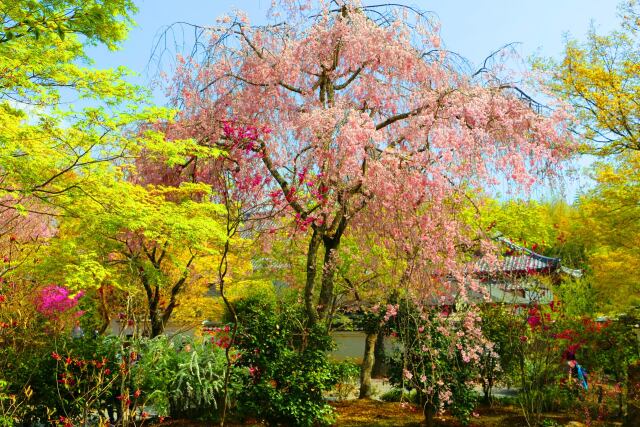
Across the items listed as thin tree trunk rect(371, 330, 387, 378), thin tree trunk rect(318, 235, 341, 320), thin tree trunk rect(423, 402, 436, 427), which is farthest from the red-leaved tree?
thin tree trunk rect(371, 330, 387, 378)

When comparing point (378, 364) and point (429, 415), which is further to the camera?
point (378, 364)

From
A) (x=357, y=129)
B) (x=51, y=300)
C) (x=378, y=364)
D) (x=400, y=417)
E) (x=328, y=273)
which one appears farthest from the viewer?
A: (x=378, y=364)

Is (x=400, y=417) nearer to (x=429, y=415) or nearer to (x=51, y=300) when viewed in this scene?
(x=429, y=415)

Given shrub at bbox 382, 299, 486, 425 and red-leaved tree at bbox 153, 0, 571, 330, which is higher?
red-leaved tree at bbox 153, 0, 571, 330

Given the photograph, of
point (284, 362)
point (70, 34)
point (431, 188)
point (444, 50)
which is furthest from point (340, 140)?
point (70, 34)

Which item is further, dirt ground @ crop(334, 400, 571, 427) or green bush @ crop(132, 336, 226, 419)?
dirt ground @ crop(334, 400, 571, 427)

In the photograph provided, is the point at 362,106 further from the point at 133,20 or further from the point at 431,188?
the point at 133,20

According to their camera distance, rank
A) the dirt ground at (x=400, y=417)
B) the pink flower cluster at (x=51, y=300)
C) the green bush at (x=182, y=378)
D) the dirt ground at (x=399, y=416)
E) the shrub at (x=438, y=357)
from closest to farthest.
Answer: the green bush at (x=182, y=378) < the shrub at (x=438, y=357) < the dirt ground at (x=400, y=417) < the dirt ground at (x=399, y=416) < the pink flower cluster at (x=51, y=300)

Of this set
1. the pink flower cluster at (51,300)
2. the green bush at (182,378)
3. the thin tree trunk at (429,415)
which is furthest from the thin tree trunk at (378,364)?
the green bush at (182,378)

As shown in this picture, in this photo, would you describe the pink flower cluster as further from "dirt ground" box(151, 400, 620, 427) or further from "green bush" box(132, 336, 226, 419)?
"dirt ground" box(151, 400, 620, 427)

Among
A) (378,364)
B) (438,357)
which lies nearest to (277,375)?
(438,357)

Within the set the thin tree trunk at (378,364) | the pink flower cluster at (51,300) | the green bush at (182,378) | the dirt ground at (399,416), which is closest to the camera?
the green bush at (182,378)

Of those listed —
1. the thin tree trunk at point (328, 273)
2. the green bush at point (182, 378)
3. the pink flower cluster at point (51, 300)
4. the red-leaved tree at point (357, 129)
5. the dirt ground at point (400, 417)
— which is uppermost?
the red-leaved tree at point (357, 129)

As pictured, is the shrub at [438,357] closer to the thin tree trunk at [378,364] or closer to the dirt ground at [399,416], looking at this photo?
the dirt ground at [399,416]
